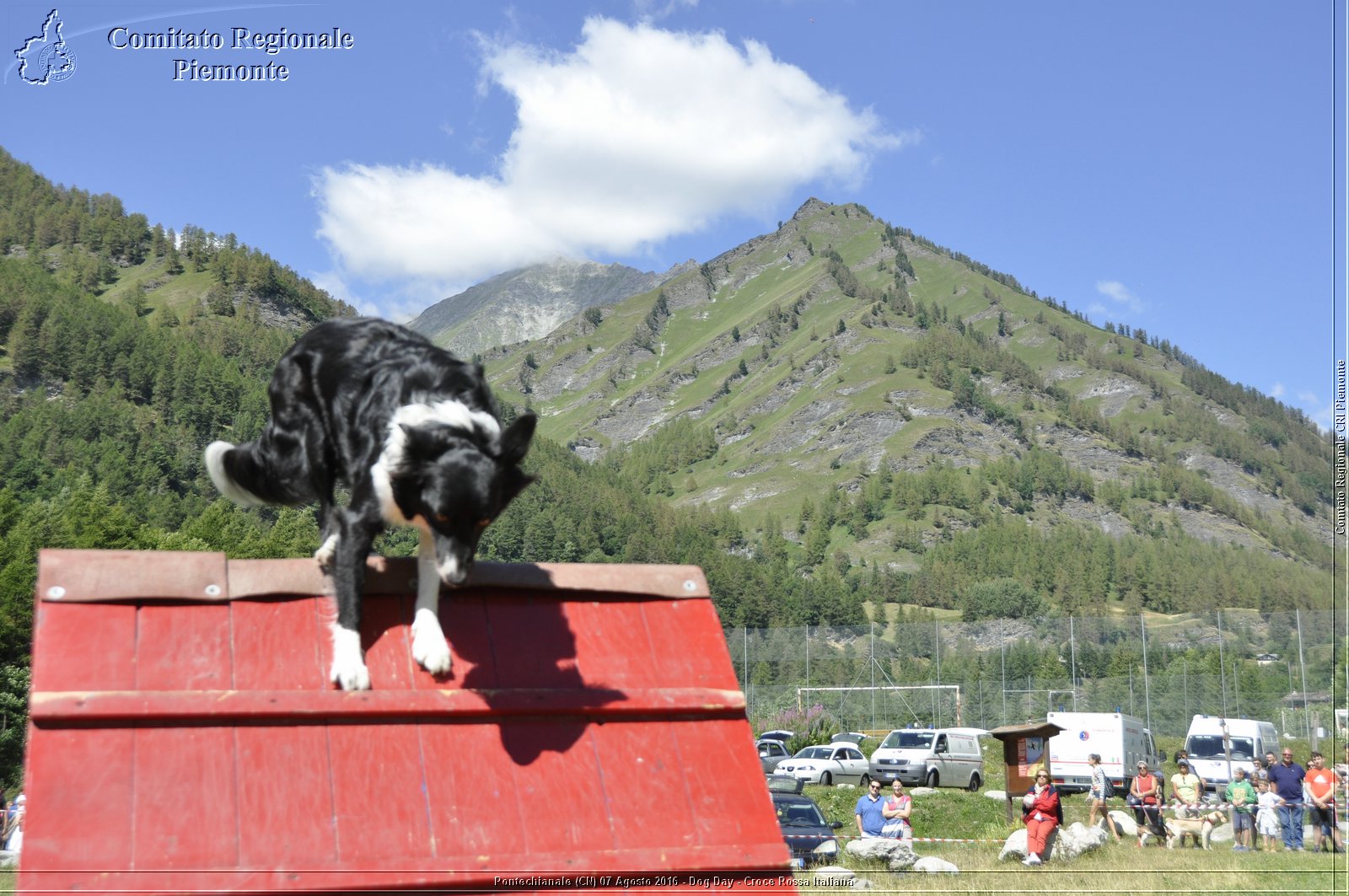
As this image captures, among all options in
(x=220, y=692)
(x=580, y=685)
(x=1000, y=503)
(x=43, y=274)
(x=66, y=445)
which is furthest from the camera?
(x=1000, y=503)

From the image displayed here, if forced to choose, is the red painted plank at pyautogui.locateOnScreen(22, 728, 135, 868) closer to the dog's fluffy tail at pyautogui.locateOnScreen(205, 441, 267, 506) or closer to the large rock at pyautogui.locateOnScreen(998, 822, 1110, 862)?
the dog's fluffy tail at pyautogui.locateOnScreen(205, 441, 267, 506)

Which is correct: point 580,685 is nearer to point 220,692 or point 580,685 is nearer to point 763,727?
point 220,692

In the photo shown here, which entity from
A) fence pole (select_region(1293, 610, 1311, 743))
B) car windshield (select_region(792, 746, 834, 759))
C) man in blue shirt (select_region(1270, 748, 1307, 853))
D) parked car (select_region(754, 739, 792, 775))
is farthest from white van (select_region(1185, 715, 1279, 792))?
man in blue shirt (select_region(1270, 748, 1307, 853))

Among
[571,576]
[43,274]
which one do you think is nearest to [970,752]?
[571,576]

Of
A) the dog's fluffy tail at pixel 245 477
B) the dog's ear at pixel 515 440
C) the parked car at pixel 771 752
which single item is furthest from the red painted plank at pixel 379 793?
the parked car at pixel 771 752

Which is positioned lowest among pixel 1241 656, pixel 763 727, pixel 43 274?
pixel 763 727

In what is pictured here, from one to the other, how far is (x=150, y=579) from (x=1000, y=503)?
18940 centimetres

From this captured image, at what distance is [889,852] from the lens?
18641 mm

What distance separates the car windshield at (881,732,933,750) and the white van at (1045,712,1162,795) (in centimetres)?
418

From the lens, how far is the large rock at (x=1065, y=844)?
62.3 ft

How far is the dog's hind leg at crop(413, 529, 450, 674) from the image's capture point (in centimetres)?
543

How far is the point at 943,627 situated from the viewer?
57.2 meters

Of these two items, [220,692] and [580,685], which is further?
[580,685]

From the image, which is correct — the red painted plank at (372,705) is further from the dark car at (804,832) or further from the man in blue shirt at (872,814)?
the man in blue shirt at (872,814)
